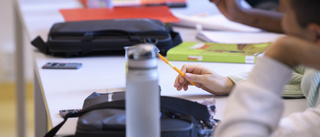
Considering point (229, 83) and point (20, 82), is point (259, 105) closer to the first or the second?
point (229, 83)

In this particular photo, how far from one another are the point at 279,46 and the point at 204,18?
131 cm

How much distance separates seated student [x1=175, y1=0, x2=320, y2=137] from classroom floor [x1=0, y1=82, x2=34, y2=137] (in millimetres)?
2795

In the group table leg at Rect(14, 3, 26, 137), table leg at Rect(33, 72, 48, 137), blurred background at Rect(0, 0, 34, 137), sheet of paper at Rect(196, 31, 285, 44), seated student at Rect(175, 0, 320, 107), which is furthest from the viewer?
blurred background at Rect(0, 0, 34, 137)

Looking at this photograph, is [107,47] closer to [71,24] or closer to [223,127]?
A: [71,24]

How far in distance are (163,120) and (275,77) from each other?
23 centimetres

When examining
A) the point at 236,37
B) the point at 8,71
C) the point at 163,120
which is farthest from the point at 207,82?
the point at 8,71

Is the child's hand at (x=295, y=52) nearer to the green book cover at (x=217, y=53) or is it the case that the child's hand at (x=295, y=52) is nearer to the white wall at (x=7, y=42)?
the green book cover at (x=217, y=53)

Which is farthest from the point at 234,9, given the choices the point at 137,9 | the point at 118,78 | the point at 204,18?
the point at 118,78

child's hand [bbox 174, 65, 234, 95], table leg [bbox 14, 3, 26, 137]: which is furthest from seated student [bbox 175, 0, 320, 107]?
table leg [bbox 14, 3, 26, 137]

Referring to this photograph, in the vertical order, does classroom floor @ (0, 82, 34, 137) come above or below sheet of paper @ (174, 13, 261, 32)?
below

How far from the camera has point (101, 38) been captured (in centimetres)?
152

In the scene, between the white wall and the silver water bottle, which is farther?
the white wall

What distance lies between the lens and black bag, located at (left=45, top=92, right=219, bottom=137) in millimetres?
790

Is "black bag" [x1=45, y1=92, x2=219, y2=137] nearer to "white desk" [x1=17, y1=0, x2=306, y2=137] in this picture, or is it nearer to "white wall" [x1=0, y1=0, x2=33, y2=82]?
"white desk" [x1=17, y1=0, x2=306, y2=137]
